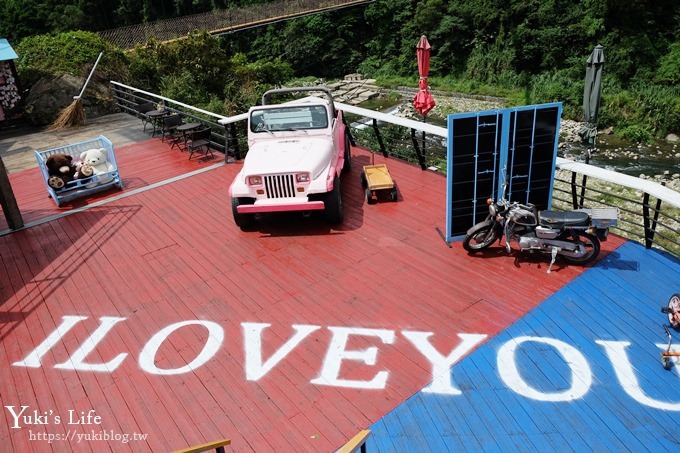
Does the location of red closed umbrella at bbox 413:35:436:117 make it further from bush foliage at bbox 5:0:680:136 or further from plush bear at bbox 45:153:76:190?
bush foliage at bbox 5:0:680:136

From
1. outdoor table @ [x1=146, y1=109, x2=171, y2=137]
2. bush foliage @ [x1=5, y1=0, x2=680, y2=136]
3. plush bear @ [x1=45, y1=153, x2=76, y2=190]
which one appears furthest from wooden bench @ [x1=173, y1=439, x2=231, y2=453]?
bush foliage @ [x1=5, y1=0, x2=680, y2=136]

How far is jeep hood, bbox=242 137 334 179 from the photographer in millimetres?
7121

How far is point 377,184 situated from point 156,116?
7.15 meters

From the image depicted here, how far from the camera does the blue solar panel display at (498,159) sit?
613 cm

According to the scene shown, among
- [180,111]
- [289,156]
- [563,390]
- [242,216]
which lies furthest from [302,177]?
[180,111]

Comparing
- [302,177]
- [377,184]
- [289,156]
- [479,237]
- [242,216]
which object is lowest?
[479,237]

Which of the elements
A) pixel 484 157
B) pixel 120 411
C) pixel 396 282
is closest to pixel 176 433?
pixel 120 411

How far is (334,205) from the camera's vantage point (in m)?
7.30

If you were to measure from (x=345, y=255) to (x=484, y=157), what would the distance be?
7.31ft

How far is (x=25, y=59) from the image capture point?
1659cm

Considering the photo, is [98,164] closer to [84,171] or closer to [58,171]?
[84,171]

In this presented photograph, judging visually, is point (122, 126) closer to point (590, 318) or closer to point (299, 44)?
point (590, 318)

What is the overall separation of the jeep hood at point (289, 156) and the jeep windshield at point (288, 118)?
0.23m

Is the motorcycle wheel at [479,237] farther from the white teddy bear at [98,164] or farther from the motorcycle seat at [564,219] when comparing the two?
the white teddy bear at [98,164]
